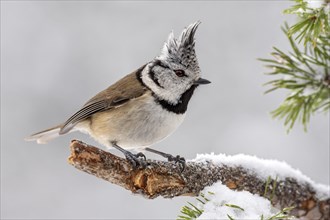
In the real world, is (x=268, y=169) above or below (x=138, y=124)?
below

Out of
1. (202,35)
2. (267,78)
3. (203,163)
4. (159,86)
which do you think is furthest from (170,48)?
(202,35)

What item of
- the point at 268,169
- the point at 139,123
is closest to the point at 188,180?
the point at 268,169

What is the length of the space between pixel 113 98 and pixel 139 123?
13.1 inches

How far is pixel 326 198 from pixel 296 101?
0.55 meters

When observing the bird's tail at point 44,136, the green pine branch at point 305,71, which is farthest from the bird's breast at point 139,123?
the green pine branch at point 305,71

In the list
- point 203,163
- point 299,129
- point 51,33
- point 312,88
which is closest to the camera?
point 312,88

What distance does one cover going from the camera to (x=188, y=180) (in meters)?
1.86

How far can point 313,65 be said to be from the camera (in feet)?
4.82

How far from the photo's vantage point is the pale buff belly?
8.59 feet

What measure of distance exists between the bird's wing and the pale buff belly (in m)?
0.07

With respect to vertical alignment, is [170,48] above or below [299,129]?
below

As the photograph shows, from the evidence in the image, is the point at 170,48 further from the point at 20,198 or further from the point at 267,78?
the point at 20,198

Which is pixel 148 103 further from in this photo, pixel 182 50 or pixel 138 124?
pixel 182 50

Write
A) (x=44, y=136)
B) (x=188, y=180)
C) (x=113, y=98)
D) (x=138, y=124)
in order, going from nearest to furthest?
(x=188, y=180), (x=138, y=124), (x=113, y=98), (x=44, y=136)
